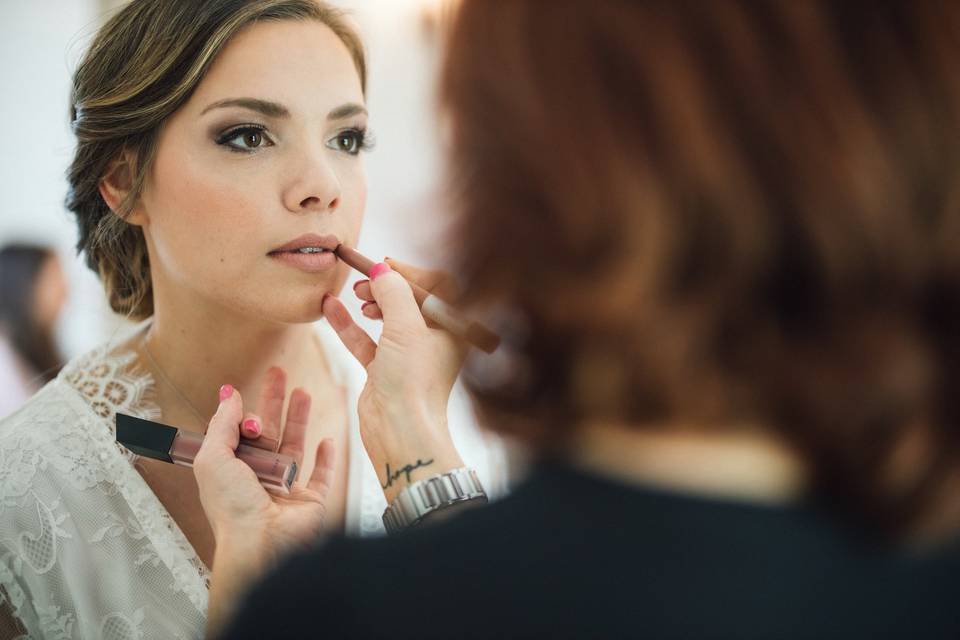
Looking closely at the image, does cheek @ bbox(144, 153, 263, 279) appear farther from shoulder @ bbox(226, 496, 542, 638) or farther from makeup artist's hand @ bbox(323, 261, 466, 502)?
shoulder @ bbox(226, 496, 542, 638)

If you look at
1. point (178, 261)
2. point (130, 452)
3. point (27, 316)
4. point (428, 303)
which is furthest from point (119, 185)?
point (27, 316)

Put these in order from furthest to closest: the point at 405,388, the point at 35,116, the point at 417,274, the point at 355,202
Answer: the point at 35,116, the point at 355,202, the point at 417,274, the point at 405,388

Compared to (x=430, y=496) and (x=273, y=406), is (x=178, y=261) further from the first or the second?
(x=430, y=496)

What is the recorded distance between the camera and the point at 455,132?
0.48m

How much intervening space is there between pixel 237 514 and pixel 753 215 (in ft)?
2.03

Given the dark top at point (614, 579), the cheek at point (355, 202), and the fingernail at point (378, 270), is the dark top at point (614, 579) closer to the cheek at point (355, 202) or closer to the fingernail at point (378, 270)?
the fingernail at point (378, 270)

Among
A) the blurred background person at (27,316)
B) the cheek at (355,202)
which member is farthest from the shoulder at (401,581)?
the blurred background person at (27,316)

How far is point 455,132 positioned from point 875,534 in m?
0.32

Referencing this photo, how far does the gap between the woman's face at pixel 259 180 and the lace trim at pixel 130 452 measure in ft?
0.56

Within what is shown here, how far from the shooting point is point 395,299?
923mm

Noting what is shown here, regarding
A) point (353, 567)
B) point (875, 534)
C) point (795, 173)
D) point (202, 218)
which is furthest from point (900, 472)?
point (202, 218)

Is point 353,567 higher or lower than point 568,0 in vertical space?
lower

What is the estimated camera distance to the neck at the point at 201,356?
3.67ft

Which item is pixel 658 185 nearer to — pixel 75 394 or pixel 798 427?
pixel 798 427
